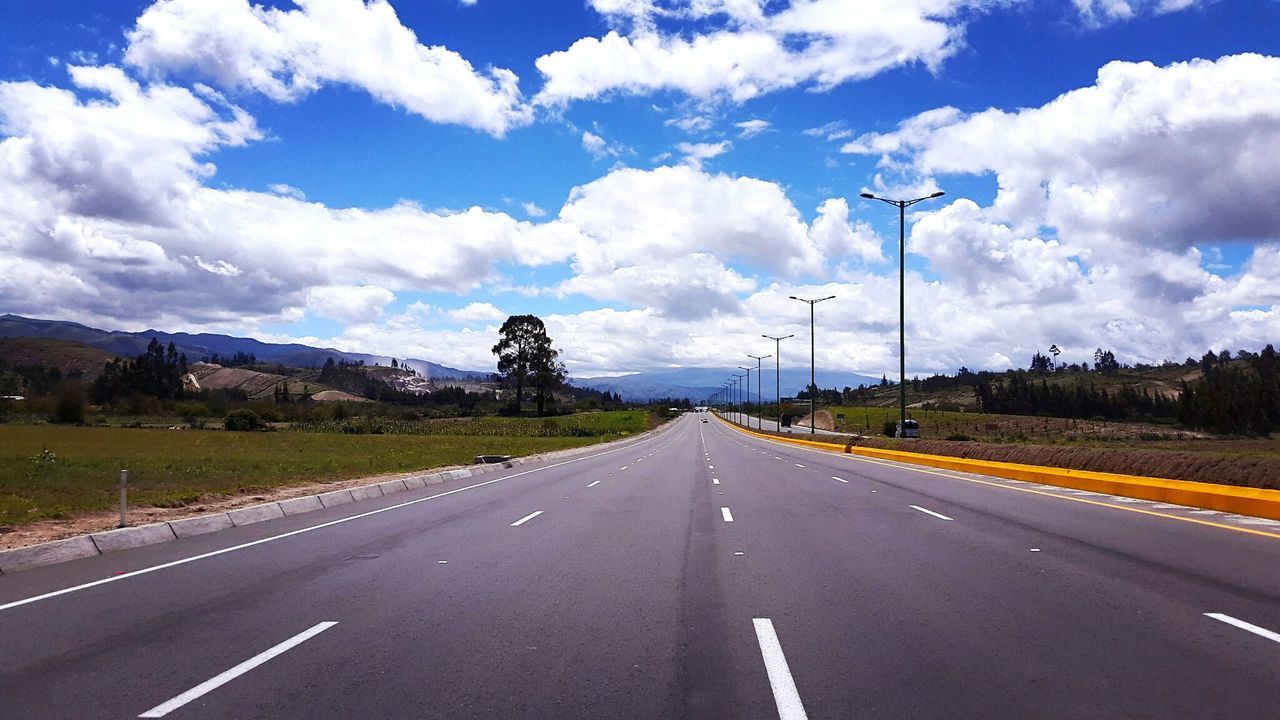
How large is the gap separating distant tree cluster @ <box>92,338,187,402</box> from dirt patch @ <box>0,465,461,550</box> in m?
123

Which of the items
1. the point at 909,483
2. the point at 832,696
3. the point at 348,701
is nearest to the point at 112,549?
the point at 348,701

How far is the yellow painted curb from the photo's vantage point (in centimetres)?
1534

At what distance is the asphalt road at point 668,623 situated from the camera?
5.64 m

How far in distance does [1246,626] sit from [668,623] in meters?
4.84

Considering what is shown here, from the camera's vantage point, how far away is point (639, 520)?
16.2 metres

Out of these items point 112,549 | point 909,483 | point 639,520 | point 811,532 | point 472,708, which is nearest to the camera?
point 472,708

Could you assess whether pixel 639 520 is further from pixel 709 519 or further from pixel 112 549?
pixel 112 549

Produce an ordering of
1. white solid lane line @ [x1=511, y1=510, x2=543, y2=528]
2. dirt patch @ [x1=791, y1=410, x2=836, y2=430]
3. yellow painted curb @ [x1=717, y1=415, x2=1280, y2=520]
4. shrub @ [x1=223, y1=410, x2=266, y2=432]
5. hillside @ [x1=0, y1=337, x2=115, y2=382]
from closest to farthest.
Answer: yellow painted curb @ [x1=717, y1=415, x2=1280, y2=520] → white solid lane line @ [x1=511, y1=510, x2=543, y2=528] → shrub @ [x1=223, y1=410, x2=266, y2=432] → dirt patch @ [x1=791, y1=410, x2=836, y2=430] → hillside @ [x1=0, y1=337, x2=115, y2=382]

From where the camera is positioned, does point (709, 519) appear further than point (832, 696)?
Yes

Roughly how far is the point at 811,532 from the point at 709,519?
266cm

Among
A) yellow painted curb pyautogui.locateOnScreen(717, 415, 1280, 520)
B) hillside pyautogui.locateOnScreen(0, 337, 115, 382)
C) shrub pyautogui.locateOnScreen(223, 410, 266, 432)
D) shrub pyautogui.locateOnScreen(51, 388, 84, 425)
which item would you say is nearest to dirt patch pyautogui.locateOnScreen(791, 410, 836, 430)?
shrub pyautogui.locateOnScreen(223, 410, 266, 432)

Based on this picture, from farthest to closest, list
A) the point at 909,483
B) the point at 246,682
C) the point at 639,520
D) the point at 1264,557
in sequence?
the point at 909,483, the point at 639,520, the point at 1264,557, the point at 246,682

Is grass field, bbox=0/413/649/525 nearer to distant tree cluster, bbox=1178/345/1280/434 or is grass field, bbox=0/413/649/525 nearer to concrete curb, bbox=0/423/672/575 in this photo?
concrete curb, bbox=0/423/672/575

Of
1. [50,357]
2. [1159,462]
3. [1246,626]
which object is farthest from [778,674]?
[50,357]
